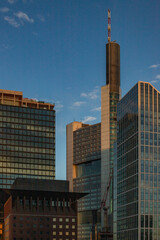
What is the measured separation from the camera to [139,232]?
19688 cm

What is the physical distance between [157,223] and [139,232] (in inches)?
353

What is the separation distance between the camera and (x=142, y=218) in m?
199

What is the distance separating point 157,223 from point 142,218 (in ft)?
22.1

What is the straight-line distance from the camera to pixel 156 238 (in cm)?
19650

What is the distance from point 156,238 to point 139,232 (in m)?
7.33

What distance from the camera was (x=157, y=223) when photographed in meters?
200

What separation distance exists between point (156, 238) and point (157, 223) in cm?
646

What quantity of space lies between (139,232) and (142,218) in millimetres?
5975

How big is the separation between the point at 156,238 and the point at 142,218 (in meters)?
9.73
